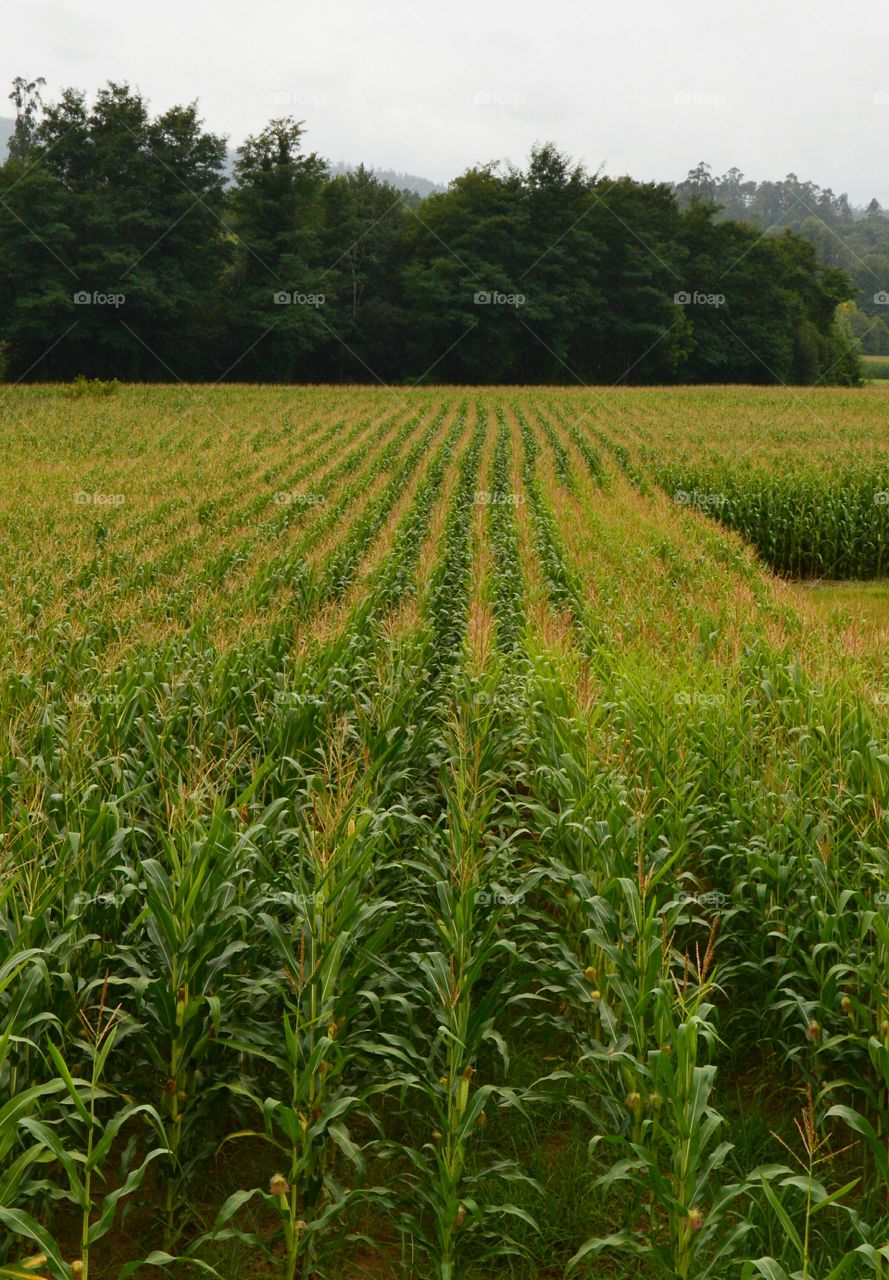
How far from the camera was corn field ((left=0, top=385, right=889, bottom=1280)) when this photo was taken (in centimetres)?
342

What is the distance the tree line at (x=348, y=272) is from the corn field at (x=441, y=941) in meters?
40.1

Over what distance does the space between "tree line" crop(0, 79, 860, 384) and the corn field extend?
40.1 metres

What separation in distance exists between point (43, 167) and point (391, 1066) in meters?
56.9

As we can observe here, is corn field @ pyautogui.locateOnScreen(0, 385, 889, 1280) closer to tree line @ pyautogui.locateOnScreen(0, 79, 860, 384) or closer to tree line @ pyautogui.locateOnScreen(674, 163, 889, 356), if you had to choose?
tree line @ pyautogui.locateOnScreen(0, 79, 860, 384)

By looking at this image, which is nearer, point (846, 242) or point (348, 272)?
point (348, 272)

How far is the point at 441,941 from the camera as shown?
4.63m

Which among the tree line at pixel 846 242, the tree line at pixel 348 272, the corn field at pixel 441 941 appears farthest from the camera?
the tree line at pixel 846 242

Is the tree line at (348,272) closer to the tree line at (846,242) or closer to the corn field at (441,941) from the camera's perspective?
the tree line at (846,242)

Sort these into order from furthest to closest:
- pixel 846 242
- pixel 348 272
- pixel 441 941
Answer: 1. pixel 846 242
2. pixel 348 272
3. pixel 441 941

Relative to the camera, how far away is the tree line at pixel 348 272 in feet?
167

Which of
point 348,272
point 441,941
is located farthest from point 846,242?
point 441,941

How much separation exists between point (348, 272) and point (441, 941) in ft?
191

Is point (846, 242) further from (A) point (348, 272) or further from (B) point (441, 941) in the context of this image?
(B) point (441, 941)

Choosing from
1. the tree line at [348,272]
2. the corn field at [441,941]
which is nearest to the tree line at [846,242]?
the tree line at [348,272]
